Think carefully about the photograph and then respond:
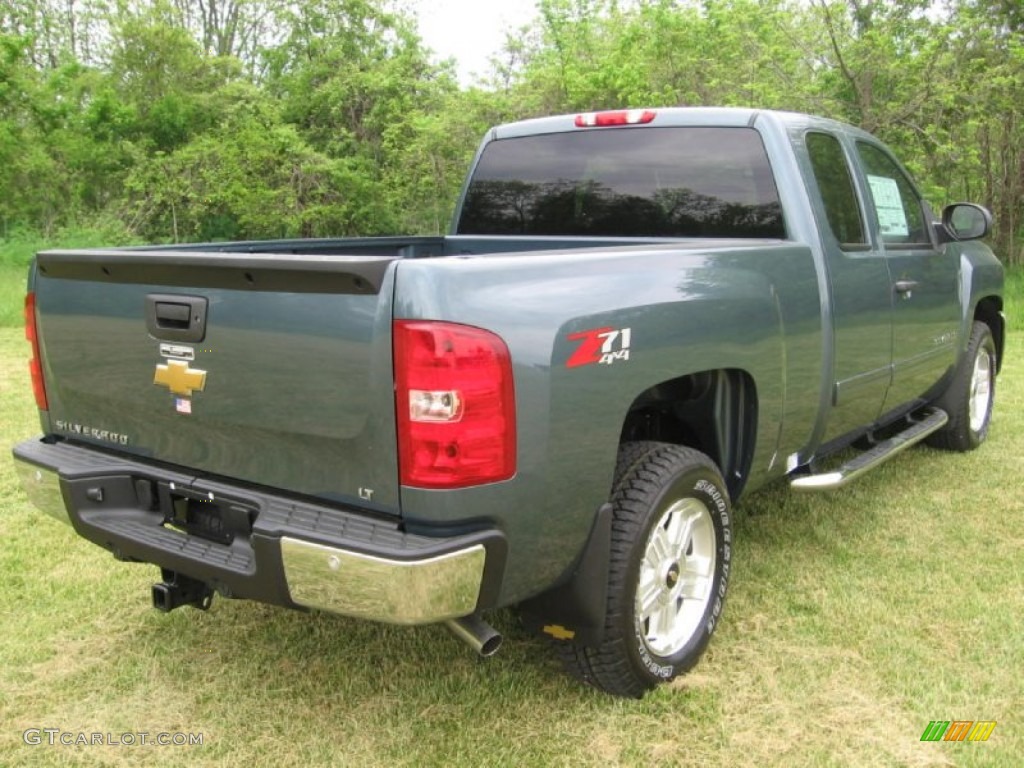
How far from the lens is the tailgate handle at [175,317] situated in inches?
99.7

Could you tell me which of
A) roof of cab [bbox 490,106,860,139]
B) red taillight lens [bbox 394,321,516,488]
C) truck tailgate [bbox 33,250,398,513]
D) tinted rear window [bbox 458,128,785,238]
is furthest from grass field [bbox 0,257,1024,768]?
roof of cab [bbox 490,106,860,139]

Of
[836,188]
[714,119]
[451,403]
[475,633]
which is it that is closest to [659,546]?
[475,633]

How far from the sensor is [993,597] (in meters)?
3.62

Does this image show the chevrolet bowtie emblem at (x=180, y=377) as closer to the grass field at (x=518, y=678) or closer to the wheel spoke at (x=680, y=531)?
the grass field at (x=518, y=678)

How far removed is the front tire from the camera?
107 inches

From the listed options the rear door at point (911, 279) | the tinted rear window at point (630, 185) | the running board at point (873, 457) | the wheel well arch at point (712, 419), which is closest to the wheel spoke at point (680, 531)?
the wheel well arch at point (712, 419)

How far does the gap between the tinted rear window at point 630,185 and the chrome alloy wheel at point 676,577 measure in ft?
4.23

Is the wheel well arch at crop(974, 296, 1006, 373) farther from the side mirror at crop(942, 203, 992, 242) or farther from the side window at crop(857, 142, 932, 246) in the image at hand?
the side window at crop(857, 142, 932, 246)

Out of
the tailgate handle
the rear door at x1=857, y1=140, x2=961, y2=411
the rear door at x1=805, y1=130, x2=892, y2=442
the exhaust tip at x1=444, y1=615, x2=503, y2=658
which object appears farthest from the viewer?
the rear door at x1=857, y1=140, x2=961, y2=411

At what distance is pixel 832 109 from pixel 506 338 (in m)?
13.9

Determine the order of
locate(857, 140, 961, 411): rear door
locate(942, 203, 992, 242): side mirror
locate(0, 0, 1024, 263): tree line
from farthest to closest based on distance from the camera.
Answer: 1. locate(0, 0, 1024, 263): tree line
2. locate(942, 203, 992, 242): side mirror
3. locate(857, 140, 961, 411): rear door

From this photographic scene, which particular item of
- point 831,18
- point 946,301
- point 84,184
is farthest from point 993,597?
point 84,184

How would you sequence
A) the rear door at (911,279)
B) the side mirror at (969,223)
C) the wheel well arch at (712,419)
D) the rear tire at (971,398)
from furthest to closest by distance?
the rear tire at (971,398), the side mirror at (969,223), the rear door at (911,279), the wheel well arch at (712,419)

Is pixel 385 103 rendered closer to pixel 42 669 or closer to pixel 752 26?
pixel 752 26
